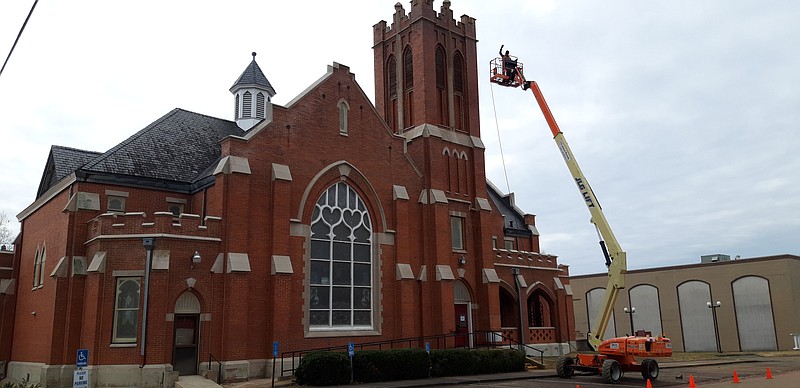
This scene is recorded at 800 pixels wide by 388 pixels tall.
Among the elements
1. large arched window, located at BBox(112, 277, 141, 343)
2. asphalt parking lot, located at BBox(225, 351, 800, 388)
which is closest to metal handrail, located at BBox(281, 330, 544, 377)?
asphalt parking lot, located at BBox(225, 351, 800, 388)

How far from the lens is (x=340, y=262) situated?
93.9 feet

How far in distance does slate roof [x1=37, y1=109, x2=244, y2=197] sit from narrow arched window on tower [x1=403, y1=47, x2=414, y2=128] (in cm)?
884

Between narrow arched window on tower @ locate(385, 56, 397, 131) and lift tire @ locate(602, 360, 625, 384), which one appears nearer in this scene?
lift tire @ locate(602, 360, 625, 384)

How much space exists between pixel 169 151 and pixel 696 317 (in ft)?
139

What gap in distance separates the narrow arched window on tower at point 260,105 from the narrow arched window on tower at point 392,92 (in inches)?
286

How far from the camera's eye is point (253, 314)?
25.3 m

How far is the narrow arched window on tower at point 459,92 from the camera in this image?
36062mm

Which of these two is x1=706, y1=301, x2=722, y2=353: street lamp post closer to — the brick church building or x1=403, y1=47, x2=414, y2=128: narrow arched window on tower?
the brick church building

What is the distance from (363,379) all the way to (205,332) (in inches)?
241

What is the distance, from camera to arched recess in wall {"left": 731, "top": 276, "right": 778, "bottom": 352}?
4872cm

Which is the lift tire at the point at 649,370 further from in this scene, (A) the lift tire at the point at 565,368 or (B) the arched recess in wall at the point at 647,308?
(B) the arched recess in wall at the point at 647,308

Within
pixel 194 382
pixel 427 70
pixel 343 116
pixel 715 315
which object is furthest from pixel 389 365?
pixel 715 315

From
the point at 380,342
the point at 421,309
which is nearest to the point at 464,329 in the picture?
the point at 421,309

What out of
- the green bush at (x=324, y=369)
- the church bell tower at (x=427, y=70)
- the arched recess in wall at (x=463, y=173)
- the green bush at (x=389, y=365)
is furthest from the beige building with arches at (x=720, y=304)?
the green bush at (x=324, y=369)
